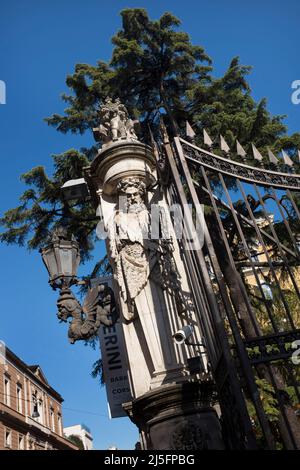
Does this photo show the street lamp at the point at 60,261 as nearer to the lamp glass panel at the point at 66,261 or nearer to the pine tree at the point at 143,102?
the lamp glass panel at the point at 66,261

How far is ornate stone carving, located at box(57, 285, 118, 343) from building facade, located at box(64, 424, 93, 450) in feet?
177

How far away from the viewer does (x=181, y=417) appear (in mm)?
4156

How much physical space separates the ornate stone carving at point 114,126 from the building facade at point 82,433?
5424cm

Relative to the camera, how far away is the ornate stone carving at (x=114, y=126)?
6395 mm

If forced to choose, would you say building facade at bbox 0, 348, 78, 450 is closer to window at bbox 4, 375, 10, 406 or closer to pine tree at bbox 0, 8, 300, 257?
window at bbox 4, 375, 10, 406

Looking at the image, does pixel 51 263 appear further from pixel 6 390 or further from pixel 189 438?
pixel 6 390

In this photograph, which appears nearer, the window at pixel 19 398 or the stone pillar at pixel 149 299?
the stone pillar at pixel 149 299

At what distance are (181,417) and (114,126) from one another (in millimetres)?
4356

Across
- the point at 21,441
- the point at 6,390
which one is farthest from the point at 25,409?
the point at 6,390

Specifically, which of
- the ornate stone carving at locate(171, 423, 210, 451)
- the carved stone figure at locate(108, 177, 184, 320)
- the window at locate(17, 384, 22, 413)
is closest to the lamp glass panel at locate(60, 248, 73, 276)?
the carved stone figure at locate(108, 177, 184, 320)

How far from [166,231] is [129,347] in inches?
59.5

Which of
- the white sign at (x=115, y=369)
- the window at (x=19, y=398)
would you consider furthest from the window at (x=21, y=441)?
the white sign at (x=115, y=369)

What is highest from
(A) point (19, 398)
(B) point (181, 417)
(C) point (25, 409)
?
(A) point (19, 398)

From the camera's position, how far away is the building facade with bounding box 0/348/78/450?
24.8m
